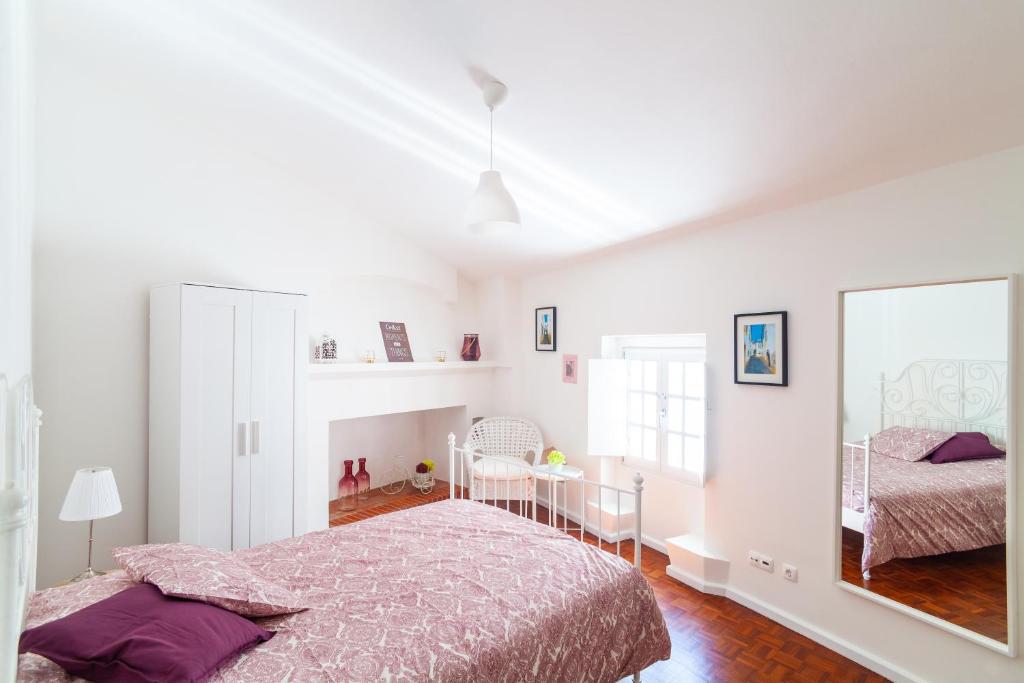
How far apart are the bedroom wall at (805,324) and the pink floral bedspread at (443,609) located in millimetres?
1209

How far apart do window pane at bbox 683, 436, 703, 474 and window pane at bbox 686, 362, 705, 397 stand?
0.34 metres

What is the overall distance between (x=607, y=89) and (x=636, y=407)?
8.73 feet

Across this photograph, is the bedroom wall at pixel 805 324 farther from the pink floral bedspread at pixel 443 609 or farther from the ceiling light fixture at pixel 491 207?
the ceiling light fixture at pixel 491 207

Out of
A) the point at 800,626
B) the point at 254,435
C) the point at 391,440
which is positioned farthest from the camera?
the point at 391,440

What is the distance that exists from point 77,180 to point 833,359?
179 inches

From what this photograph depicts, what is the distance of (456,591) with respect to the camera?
199cm

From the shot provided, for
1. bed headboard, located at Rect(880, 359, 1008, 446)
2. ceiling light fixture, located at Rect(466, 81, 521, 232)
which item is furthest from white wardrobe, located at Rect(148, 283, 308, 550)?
bed headboard, located at Rect(880, 359, 1008, 446)

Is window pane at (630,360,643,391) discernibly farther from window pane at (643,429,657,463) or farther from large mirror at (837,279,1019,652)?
large mirror at (837,279,1019,652)

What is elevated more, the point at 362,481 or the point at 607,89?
the point at 607,89

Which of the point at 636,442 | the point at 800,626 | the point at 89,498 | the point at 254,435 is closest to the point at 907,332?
the point at 800,626

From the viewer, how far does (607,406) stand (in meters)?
4.26

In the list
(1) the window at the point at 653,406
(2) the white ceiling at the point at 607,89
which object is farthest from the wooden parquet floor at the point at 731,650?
(2) the white ceiling at the point at 607,89

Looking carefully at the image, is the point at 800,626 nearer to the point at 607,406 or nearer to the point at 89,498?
the point at 607,406

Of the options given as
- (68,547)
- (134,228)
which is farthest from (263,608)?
(134,228)
